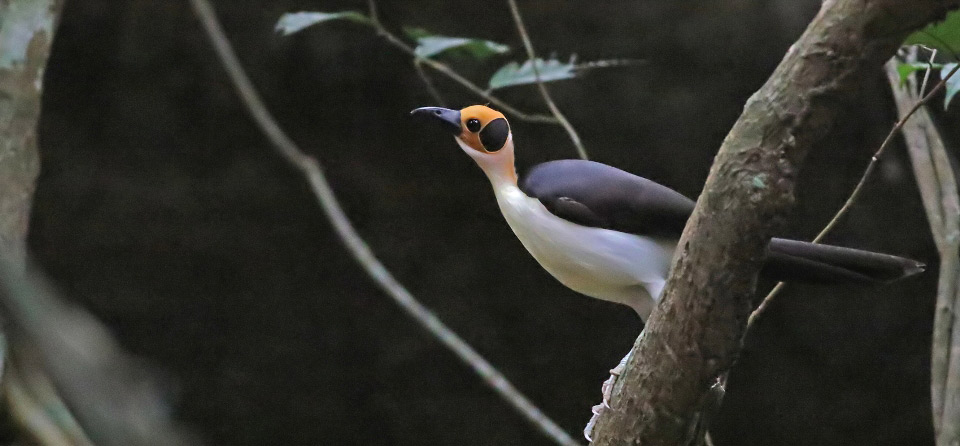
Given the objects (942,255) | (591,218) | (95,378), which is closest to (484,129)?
(591,218)

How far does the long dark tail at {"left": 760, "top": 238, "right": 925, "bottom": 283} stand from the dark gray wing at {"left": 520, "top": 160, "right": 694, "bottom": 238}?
0.11 meters

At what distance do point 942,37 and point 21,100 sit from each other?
119 centimetres

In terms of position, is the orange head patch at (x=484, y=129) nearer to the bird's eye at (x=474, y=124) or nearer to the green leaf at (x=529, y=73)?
the bird's eye at (x=474, y=124)

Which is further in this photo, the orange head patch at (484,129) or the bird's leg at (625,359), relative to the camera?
the orange head patch at (484,129)

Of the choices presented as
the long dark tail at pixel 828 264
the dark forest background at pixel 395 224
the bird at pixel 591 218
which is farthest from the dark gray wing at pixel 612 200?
the dark forest background at pixel 395 224

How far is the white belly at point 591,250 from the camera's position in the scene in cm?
100

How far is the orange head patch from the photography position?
1.06 metres

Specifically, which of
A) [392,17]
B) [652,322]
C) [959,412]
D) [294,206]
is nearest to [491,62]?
[392,17]

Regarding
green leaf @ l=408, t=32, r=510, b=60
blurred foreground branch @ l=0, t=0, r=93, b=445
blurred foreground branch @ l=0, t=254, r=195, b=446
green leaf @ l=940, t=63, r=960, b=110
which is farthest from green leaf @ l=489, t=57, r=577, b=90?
blurred foreground branch @ l=0, t=254, r=195, b=446

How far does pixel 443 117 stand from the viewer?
3.50 ft

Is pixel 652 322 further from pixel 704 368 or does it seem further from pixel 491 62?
pixel 491 62

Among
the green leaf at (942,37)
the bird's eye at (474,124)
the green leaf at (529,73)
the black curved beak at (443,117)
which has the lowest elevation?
the green leaf at (942,37)

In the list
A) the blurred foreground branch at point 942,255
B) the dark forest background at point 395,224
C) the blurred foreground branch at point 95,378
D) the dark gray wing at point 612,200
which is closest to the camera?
the blurred foreground branch at point 95,378

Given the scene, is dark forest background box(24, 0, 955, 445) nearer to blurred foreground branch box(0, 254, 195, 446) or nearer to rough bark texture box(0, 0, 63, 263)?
rough bark texture box(0, 0, 63, 263)
